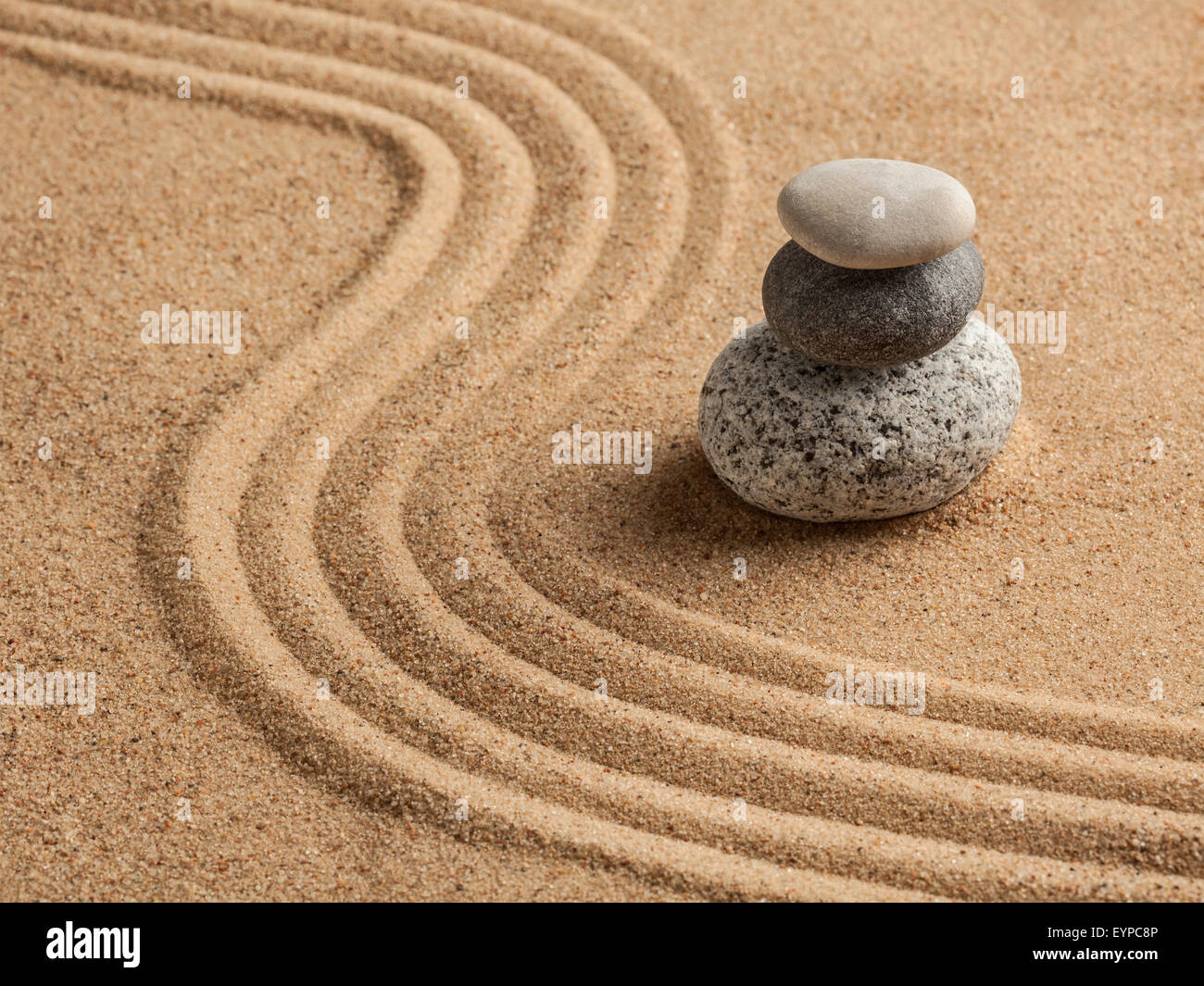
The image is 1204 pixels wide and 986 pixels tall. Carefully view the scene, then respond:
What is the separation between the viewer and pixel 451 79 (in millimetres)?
5805

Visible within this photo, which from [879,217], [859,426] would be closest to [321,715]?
[859,426]

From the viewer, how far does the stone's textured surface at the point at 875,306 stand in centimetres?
365

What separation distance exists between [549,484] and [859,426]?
3.66 ft

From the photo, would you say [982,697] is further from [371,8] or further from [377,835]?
[371,8]

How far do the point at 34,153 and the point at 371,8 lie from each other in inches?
68.5

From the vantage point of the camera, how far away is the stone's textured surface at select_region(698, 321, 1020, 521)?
12.5ft

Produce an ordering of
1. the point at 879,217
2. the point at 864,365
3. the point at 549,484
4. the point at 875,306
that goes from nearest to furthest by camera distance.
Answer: the point at 879,217 < the point at 875,306 < the point at 864,365 < the point at 549,484

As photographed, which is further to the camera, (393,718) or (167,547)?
(167,547)

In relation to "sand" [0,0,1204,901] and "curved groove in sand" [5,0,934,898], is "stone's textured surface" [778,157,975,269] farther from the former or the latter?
"curved groove in sand" [5,0,934,898]

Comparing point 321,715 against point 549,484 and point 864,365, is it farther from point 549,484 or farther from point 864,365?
point 864,365

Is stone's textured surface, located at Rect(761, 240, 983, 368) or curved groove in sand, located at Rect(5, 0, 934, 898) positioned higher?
stone's textured surface, located at Rect(761, 240, 983, 368)

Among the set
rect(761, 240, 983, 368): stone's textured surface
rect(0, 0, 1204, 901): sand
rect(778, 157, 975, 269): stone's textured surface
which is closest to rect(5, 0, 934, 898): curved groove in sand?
rect(0, 0, 1204, 901): sand

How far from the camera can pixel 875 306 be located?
365cm

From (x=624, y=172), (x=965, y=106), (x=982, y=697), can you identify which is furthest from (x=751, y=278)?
(x=982, y=697)
